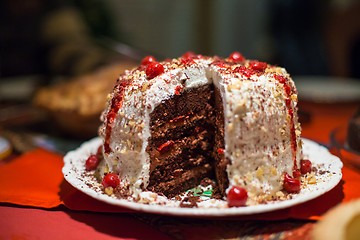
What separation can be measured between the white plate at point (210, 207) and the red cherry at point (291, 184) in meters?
0.04

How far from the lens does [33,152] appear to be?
343cm

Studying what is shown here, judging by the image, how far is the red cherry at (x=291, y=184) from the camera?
221 cm

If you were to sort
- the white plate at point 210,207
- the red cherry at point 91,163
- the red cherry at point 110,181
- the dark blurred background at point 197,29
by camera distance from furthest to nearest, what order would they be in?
the dark blurred background at point 197,29 → the red cherry at point 91,163 → the red cherry at point 110,181 → the white plate at point 210,207

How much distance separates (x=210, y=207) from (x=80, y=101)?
2280 millimetres

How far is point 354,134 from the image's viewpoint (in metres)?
3.02

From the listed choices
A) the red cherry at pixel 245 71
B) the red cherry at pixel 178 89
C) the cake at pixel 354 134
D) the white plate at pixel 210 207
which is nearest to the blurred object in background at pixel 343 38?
the cake at pixel 354 134

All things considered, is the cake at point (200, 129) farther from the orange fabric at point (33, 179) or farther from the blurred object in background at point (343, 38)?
the blurred object in background at point (343, 38)

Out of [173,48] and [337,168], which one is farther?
[173,48]

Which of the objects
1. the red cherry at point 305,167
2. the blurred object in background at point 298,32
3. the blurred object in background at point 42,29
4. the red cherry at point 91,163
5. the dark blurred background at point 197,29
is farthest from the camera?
the blurred object in background at point 298,32

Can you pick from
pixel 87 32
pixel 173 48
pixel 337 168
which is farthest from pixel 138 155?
pixel 173 48

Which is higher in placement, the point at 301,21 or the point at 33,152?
the point at 301,21

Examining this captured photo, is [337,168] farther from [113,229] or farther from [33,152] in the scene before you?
[33,152]

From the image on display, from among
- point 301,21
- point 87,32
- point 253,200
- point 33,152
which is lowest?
point 33,152

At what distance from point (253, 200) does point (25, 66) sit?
6.10 meters
